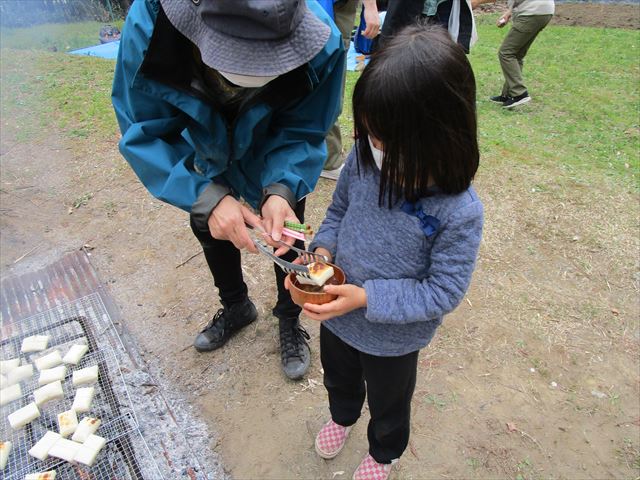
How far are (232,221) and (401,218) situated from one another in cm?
60

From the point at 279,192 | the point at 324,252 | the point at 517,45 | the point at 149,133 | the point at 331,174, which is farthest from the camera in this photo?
the point at 517,45

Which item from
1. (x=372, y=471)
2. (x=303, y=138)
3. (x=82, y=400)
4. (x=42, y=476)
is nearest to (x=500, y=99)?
(x=303, y=138)

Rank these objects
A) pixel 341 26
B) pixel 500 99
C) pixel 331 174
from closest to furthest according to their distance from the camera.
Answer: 1. pixel 341 26
2. pixel 331 174
3. pixel 500 99

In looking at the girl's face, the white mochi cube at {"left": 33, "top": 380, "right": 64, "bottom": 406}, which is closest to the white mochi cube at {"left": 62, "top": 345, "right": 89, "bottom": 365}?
the white mochi cube at {"left": 33, "top": 380, "right": 64, "bottom": 406}

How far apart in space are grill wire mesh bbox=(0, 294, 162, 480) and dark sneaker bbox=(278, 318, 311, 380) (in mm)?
732

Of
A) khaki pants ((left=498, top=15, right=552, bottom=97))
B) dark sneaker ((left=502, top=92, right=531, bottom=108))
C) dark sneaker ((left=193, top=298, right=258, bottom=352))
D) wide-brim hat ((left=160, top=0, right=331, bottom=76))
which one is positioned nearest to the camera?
wide-brim hat ((left=160, top=0, right=331, bottom=76))

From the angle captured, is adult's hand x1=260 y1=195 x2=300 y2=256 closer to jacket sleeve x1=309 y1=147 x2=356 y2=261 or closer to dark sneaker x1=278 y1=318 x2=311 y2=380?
jacket sleeve x1=309 y1=147 x2=356 y2=261

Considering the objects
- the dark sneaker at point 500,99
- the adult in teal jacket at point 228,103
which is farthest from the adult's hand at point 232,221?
the dark sneaker at point 500,99

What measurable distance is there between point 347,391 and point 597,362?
147 centimetres

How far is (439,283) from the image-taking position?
113 cm

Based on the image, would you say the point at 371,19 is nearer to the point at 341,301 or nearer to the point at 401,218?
the point at 401,218

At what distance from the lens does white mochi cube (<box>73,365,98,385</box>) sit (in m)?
1.83

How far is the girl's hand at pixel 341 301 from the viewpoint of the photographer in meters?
1.19

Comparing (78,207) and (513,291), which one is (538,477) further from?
(78,207)
